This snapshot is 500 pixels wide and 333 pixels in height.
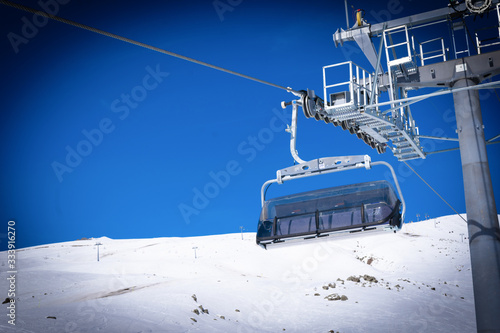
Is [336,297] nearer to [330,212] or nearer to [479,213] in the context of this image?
[479,213]

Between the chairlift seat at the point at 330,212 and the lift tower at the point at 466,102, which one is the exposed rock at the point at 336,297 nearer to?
the lift tower at the point at 466,102

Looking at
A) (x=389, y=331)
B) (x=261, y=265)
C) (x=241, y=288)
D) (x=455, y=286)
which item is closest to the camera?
(x=389, y=331)

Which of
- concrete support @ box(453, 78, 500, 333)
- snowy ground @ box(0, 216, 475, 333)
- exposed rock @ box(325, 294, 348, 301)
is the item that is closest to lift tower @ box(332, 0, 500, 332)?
concrete support @ box(453, 78, 500, 333)

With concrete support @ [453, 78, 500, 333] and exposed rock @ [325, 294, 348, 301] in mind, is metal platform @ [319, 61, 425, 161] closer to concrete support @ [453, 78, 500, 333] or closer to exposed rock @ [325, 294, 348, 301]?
concrete support @ [453, 78, 500, 333]

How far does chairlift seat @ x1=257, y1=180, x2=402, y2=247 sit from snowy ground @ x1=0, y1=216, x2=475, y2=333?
331 mm

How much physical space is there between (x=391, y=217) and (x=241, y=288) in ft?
70.4

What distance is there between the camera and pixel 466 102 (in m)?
11.9

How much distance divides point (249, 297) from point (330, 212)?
61.0 feet

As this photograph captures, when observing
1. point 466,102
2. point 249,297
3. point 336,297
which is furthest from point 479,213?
point 249,297

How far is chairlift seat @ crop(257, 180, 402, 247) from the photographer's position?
318 inches

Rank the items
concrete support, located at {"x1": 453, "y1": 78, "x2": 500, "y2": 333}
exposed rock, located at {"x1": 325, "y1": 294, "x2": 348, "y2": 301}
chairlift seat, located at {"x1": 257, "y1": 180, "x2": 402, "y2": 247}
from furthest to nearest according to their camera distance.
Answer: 1. exposed rock, located at {"x1": 325, "y1": 294, "x2": 348, "y2": 301}
2. concrete support, located at {"x1": 453, "y1": 78, "x2": 500, "y2": 333}
3. chairlift seat, located at {"x1": 257, "y1": 180, "x2": 402, "y2": 247}

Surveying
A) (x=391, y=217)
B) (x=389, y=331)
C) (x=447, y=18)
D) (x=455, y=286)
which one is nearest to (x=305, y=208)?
(x=391, y=217)

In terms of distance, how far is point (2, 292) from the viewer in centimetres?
2525

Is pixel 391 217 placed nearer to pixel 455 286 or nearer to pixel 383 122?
pixel 383 122
